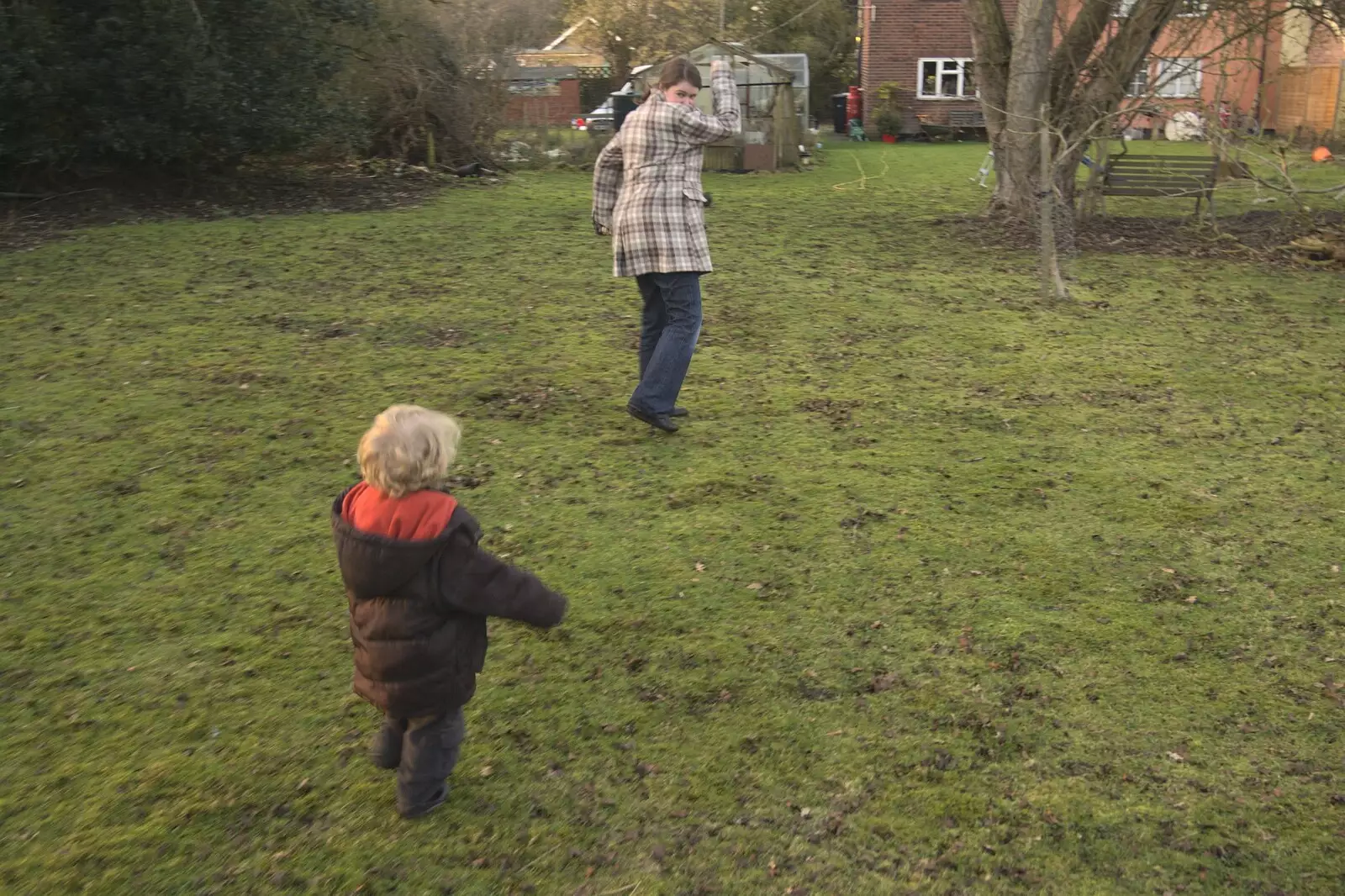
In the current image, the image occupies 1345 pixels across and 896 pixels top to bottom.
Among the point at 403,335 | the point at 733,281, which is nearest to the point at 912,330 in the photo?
the point at 733,281

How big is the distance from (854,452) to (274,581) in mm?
3012

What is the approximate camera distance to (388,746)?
128 inches

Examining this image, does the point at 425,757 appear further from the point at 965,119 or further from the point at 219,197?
the point at 965,119

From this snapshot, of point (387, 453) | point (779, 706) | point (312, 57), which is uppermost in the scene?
Result: point (312, 57)

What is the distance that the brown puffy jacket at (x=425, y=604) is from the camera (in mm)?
2939

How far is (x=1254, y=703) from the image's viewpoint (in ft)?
12.3

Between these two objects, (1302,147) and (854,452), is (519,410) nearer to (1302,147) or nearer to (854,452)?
(854,452)

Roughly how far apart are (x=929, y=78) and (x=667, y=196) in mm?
31410

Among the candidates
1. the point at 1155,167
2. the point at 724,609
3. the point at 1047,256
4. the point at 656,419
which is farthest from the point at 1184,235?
the point at 724,609

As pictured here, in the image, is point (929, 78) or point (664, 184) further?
point (929, 78)

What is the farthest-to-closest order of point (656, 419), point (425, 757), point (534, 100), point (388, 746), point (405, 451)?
point (534, 100) → point (656, 419) → point (388, 746) → point (425, 757) → point (405, 451)

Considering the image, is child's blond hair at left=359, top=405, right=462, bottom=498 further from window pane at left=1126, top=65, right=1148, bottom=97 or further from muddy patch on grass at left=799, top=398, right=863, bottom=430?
window pane at left=1126, top=65, right=1148, bottom=97

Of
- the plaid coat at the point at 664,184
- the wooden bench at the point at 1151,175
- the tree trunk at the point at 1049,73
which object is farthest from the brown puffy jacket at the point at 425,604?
the wooden bench at the point at 1151,175

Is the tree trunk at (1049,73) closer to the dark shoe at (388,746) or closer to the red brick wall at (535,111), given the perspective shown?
the red brick wall at (535,111)
